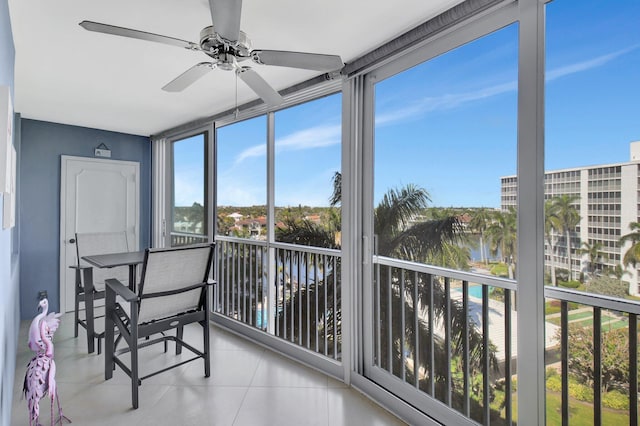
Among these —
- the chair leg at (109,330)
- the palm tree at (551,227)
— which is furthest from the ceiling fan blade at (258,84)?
the chair leg at (109,330)

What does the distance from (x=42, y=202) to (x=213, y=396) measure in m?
3.56

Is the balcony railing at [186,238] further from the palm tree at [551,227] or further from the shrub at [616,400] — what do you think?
the shrub at [616,400]

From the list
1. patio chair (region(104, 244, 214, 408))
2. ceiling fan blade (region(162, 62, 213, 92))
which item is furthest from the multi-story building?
patio chair (region(104, 244, 214, 408))

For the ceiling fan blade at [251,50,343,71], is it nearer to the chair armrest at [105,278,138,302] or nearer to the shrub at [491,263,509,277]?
the shrub at [491,263,509,277]

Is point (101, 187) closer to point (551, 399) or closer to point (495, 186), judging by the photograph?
point (495, 186)

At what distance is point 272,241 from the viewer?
11.1ft

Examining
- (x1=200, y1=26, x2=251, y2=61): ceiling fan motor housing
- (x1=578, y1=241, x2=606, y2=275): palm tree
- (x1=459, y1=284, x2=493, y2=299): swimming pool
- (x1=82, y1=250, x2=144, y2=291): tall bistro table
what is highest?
(x1=200, y1=26, x2=251, y2=61): ceiling fan motor housing

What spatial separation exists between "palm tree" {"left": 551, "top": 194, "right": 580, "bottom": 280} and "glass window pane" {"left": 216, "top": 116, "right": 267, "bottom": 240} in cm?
252

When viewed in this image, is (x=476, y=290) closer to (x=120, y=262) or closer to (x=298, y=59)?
(x=298, y=59)

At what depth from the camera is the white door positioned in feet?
14.4

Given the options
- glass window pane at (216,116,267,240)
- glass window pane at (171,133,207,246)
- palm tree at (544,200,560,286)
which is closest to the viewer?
palm tree at (544,200,560,286)

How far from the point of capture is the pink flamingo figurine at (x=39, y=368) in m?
1.82

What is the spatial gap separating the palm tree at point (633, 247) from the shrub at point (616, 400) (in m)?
0.56

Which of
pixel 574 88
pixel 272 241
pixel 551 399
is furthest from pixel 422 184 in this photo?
pixel 272 241
